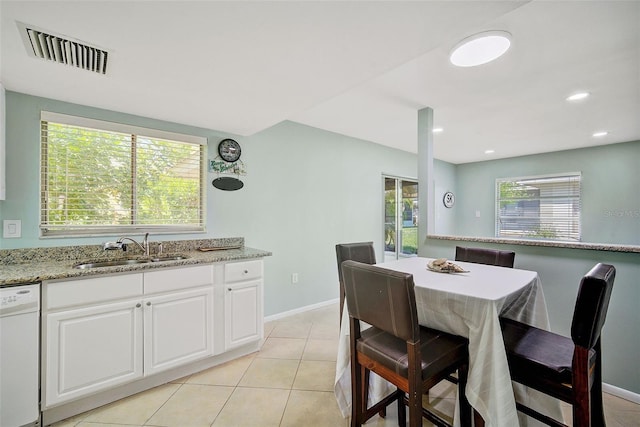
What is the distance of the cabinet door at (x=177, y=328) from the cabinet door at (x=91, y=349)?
0.23ft

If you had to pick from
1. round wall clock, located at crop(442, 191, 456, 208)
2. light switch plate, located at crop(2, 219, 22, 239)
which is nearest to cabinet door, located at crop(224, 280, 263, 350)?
light switch plate, located at crop(2, 219, 22, 239)

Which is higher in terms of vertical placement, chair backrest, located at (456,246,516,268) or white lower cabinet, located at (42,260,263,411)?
chair backrest, located at (456,246,516,268)

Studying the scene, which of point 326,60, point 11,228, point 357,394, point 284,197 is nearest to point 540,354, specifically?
point 357,394

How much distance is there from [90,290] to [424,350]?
2.00 metres

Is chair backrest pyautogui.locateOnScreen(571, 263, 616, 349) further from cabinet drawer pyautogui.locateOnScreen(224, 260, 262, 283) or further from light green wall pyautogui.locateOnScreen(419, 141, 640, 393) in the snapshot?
cabinet drawer pyautogui.locateOnScreen(224, 260, 262, 283)

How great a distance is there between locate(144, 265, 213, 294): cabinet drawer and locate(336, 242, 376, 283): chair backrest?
1.05 m

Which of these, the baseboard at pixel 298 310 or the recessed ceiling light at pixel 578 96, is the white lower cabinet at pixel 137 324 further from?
the recessed ceiling light at pixel 578 96

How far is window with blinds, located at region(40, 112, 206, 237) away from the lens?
6.93 feet

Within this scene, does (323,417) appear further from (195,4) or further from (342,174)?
(342,174)

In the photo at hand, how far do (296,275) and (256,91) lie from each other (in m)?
2.21

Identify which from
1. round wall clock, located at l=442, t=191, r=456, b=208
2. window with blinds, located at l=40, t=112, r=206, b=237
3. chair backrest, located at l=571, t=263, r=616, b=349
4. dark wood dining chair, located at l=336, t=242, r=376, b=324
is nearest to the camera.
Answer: chair backrest, located at l=571, t=263, r=616, b=349

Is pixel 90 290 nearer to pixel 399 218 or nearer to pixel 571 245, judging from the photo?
pixel 571 245

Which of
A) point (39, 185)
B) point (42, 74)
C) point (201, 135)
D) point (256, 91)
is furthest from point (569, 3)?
point (39, 185)

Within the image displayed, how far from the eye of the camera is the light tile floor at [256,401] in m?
1.69
